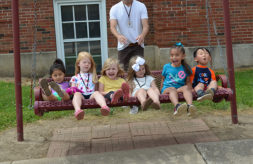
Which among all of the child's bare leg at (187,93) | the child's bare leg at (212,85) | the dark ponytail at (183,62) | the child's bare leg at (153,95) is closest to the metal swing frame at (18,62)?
the child's bare leg at (212,85)

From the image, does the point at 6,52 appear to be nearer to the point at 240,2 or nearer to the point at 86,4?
the point at 86,4

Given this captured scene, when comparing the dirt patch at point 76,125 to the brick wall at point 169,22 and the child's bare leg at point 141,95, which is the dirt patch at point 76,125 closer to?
the child's bare leg at point 141,95

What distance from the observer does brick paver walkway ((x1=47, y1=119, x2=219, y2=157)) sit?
4.33 m

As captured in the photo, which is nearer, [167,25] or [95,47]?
[167,25]

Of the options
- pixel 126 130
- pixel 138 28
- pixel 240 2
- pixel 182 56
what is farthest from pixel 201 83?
pixel 240 2

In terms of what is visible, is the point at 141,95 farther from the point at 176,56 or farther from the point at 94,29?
the point at 94,29

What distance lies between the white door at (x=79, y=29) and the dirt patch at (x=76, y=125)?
466cm

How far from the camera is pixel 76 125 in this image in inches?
211

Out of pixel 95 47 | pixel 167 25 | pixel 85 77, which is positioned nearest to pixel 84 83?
pixel 85 77

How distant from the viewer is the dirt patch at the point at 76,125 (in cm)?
430

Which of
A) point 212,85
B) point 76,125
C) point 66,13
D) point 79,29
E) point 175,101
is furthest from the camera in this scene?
point 79,29

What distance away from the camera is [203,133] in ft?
15.2

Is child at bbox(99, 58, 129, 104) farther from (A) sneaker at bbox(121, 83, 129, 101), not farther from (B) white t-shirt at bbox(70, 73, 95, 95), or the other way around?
(A) sneaker at bbox(121, 83, 129, 101)

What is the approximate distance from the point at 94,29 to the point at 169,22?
7.26ft
